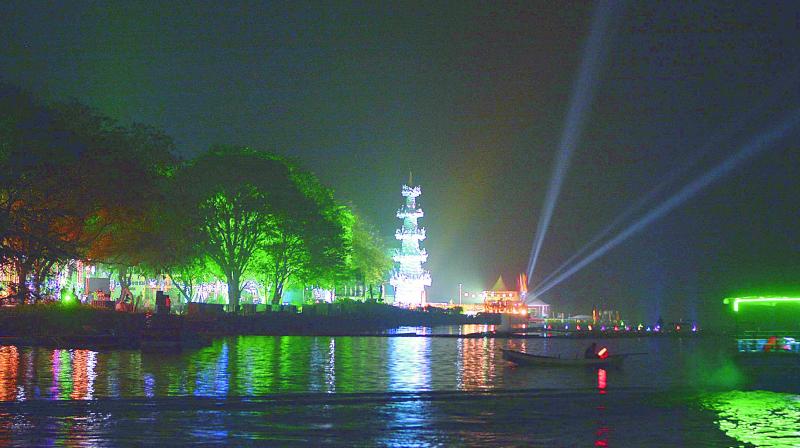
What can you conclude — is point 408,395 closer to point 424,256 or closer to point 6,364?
point 6,364

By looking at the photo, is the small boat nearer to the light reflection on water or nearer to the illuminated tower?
the light reflection on water

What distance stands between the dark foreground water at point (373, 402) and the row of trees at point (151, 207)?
6.21 m

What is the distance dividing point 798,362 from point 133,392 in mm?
23841

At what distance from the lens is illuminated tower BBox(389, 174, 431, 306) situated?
410 ft

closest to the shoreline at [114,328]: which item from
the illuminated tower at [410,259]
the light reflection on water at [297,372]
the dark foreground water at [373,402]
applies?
the light reflection on water at [297,372]

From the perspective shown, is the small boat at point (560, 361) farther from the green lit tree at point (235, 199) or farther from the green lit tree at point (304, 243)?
the green lit tree at point (304, 243)

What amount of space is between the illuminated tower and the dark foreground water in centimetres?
8569

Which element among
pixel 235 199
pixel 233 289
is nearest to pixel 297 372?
pixel 235 199

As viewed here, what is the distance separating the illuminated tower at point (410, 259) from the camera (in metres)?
125

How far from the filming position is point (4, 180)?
37.5m

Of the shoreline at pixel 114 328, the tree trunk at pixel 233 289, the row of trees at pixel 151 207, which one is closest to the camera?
the shoreline at pixel 114 328

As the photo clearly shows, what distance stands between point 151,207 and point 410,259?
7435 cm

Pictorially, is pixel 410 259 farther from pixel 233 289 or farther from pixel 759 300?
pixel 759 300

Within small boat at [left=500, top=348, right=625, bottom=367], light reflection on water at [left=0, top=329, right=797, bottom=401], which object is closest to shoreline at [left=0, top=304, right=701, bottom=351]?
light reflection on water at [left=0, top=329, right=797, bottom=401]
